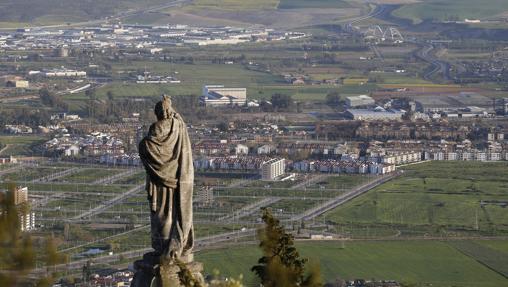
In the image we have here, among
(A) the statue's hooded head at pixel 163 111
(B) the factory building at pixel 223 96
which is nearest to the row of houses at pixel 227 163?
(B) the factory building at pixel 223 96

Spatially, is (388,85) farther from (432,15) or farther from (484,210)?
(432,15)

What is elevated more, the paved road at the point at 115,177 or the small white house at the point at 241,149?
the paved road at the point at 115,177

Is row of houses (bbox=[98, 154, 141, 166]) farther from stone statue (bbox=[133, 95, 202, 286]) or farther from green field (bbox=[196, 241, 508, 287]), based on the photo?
stone statue (bbox=[133, 95, 202, 286])

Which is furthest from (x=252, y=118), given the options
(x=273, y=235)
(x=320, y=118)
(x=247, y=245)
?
(x=273, y=235)

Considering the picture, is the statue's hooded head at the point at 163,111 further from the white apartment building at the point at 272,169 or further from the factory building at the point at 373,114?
the factory building at the point at 373,114

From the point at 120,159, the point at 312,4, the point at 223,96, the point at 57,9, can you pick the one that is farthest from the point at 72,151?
the point at 312,4

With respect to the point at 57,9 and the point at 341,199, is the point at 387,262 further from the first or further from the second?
the point at 57,9
